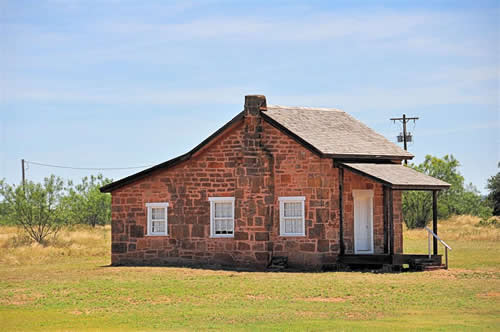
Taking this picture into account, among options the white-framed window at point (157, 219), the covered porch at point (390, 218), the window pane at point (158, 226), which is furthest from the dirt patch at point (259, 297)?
the window pane at point (158, 226)

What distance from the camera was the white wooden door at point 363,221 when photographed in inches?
1070

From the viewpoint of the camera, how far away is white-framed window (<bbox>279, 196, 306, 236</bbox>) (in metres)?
26.3

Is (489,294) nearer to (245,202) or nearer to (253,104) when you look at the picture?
(245,202)

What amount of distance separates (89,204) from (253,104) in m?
33.5

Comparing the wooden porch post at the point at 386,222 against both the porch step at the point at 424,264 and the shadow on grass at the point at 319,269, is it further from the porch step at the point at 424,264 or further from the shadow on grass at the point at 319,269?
the porch step at the point at 424,264

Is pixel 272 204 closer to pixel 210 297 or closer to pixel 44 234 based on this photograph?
pixel 210 297

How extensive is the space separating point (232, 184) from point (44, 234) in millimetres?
18105

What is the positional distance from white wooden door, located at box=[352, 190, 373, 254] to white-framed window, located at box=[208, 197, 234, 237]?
4304mm

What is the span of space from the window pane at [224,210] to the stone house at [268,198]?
0.11 ft

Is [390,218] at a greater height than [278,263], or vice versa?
[390,218]

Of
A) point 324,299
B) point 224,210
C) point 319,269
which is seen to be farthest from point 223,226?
point 324,299

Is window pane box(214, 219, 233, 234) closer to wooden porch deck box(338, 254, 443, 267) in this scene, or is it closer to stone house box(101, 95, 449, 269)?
stone house box(101, 95, 449, 269)

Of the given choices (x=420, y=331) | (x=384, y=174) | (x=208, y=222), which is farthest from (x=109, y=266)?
(x=420, y=331)

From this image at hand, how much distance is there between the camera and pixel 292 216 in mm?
26484
